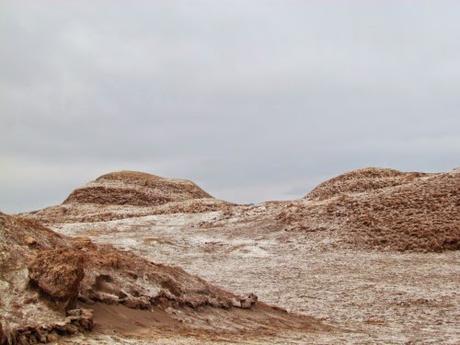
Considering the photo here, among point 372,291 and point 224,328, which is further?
point 372,291

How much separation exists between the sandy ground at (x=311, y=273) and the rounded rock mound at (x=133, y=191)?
23.1m

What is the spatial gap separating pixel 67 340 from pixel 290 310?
10.8 meters

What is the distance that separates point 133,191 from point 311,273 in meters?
45.6

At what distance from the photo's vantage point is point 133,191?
235 feet

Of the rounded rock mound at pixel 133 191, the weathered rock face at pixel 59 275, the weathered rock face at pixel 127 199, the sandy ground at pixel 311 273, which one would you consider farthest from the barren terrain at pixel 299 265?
the rounded rock mound at pixel 133 191

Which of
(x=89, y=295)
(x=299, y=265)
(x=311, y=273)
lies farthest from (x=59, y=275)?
(x=299, y=265)

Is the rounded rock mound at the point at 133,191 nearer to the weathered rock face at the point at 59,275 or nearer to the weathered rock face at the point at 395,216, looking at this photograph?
the weathered rock face at the point at 395,216

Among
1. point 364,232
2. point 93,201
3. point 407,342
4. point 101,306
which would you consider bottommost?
point 407,342

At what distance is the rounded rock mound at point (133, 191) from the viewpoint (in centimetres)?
6962

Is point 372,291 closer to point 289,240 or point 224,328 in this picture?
point 224,328

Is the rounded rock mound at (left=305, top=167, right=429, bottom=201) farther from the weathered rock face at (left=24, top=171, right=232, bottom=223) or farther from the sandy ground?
the sandy ground

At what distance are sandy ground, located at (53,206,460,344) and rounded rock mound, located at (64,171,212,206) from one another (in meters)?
23.1

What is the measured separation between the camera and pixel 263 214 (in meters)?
45.0

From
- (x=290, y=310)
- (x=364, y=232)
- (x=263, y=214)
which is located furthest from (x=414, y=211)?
(x=290, y=310)
